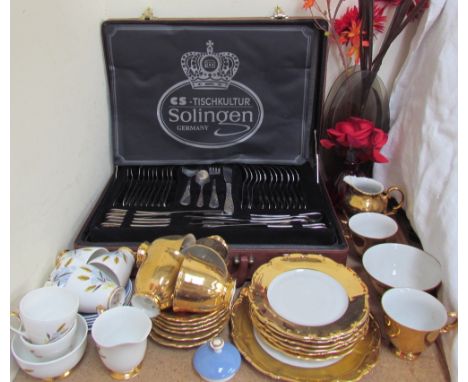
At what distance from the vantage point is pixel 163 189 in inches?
41.1

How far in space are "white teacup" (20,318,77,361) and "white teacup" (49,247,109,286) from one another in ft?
0.33

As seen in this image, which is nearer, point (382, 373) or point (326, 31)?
point (382, 373)

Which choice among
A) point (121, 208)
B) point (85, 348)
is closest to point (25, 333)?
point (85, 348)

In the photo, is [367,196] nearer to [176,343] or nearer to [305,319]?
[305,319]

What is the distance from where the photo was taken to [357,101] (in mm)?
1006

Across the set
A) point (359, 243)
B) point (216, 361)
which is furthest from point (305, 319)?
point (359, 243)

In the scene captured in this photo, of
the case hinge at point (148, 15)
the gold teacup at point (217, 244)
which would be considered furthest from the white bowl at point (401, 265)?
the case hinge at point (148, 15)

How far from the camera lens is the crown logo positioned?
1025 mm

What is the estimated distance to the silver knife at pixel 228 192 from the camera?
93cm

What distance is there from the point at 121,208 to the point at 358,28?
24.6 inches

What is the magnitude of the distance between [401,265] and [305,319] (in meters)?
0.28

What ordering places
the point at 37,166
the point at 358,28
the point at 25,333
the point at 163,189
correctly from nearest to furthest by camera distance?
the point at 25,333 < the point at 37,166 < the point at 358,28 < the point at 163,189

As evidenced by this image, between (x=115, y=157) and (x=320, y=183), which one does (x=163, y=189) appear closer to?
(x=115, y=157)

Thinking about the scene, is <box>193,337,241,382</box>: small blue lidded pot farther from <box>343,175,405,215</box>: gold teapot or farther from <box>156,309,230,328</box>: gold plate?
<box>343,175,405,215</box>: gold teapot
